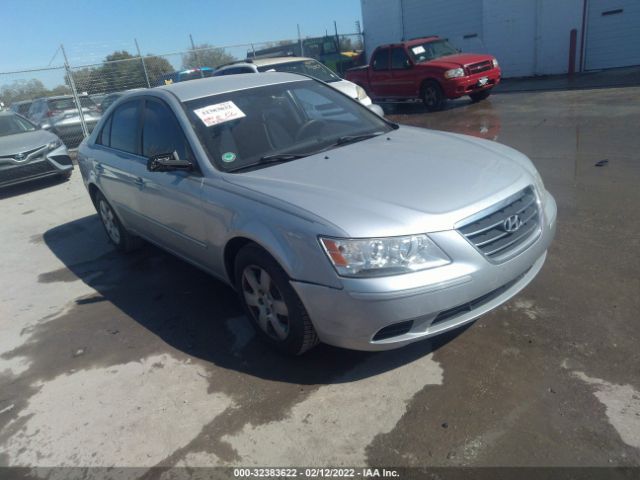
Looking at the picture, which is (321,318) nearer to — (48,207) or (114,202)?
(114,202)

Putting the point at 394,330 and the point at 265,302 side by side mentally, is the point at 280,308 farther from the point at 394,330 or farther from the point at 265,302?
the point at 394,330

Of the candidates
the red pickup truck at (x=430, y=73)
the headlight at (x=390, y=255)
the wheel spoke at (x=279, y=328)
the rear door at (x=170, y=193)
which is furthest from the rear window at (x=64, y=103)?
the headlight at (x=390, y=255)

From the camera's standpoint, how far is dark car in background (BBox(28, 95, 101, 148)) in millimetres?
13633

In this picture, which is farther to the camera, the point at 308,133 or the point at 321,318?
the point at 308,133

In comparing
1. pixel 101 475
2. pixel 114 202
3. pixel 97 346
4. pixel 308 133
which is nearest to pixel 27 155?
pixel 114 202

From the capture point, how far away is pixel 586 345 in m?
2.93

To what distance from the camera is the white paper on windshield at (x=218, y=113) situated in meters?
3.58

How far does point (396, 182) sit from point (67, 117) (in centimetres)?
1347

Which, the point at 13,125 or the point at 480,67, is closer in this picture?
the point at 13,125

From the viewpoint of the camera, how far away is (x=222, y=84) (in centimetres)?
402

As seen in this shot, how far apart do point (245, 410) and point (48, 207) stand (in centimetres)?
679

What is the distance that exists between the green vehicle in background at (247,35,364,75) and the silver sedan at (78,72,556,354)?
730 inches

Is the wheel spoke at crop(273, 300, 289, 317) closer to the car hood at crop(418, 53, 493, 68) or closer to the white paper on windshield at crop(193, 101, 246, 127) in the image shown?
the white paper on windshield at crop(193, 101, 246, 127)

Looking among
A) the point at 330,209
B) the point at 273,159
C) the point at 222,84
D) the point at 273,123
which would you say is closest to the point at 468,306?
the point at 330,209
